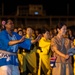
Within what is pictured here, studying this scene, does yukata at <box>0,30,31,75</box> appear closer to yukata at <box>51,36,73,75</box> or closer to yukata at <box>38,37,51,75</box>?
yukata at <box>51,36,73,75</box>

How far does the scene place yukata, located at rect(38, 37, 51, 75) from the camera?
1202cm

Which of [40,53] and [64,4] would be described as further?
[64,4]

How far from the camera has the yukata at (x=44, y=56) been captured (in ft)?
39.4

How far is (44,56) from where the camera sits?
12.2 m

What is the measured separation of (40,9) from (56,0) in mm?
2170

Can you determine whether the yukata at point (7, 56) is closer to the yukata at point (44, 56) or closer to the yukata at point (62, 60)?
the yukata at point (62, 60)

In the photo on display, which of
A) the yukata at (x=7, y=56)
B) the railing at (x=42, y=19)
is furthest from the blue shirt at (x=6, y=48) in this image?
the railing at (x=42, y=19)

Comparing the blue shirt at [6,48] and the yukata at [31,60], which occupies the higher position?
the blue shirt at [6,48]

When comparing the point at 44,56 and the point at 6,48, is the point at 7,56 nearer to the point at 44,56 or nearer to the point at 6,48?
the point at 6,48

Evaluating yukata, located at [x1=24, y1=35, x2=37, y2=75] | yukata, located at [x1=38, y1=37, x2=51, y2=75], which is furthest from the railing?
yukata, located at [x1=24, y1=35, x2=37, y2=75]

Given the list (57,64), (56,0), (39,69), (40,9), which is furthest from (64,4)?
(57,64)

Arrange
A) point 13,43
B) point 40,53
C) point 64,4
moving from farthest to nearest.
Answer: point 64,4, point 40,53, point 13,43

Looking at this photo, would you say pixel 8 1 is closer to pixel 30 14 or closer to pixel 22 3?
pixel 22 3

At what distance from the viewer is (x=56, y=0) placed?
23.5m
